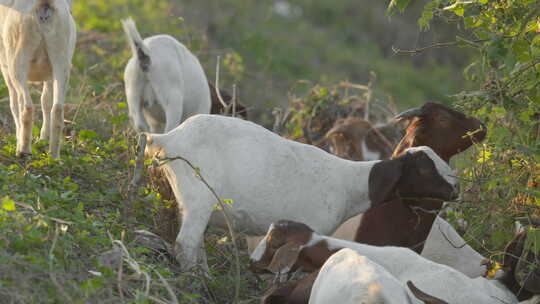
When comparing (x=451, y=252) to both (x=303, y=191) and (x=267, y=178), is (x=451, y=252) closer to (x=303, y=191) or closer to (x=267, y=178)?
(x=303, y=191)

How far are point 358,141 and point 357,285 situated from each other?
16.2 ft

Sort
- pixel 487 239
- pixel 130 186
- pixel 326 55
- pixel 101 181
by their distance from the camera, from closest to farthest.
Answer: pixel 130 186, pixel 101 181, pixel 487 239, pixel 326 55

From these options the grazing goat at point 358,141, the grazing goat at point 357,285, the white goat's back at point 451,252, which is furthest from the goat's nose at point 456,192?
the grazing goat at point 358,141

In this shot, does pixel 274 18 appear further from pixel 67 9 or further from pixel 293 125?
pixel 67 9

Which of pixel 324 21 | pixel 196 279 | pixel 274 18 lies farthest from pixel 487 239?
pixel 324 21

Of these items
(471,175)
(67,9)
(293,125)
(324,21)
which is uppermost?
(67,9)

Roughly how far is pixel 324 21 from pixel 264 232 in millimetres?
20085

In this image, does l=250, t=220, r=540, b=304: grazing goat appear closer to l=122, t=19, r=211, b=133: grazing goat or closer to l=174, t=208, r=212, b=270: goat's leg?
l=174, t=208, r=212, b=270: goat's leg

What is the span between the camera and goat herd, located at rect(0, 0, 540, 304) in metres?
5.61

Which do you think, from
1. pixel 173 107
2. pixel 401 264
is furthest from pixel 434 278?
pixel 173 107

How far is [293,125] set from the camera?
1005 centimetres

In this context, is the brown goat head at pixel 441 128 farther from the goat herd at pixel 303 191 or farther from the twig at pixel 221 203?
the twig at pixel 221 203

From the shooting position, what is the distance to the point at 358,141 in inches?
375

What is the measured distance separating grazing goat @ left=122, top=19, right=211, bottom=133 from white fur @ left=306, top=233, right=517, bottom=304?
294cm
